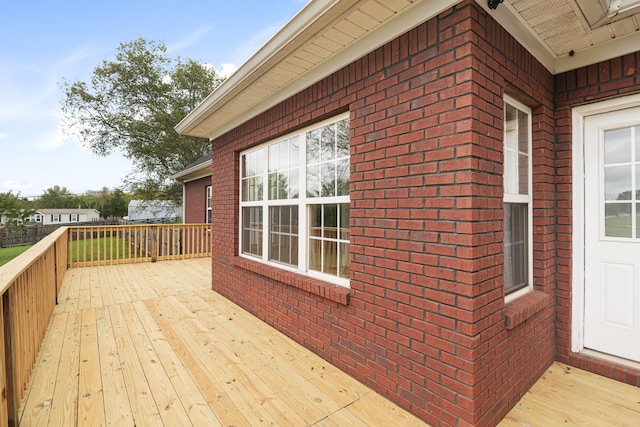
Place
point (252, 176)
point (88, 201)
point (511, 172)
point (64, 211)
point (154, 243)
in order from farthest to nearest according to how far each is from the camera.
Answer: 1. point (88, 201)
2. point (64, 211)
3. point (154, 243)
4. point (252, 176)
5. point (511, 172)

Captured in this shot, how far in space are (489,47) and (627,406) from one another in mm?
2559

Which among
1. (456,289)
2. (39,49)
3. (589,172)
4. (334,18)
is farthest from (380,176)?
(39,49)

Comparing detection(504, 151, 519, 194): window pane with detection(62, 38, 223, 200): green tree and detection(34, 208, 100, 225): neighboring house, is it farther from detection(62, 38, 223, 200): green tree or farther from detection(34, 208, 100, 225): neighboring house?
detection(34, 208, 100, 225): neighboring house

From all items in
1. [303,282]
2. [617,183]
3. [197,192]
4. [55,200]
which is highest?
[55,200]

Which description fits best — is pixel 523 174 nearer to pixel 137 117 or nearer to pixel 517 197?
pixel 517 197

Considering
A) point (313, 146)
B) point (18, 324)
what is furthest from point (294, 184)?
point (18, 324)

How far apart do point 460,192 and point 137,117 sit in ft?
68.3

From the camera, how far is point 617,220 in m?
2.44

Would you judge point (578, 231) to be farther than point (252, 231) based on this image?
No

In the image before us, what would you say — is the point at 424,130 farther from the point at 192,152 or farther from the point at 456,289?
the point at 192,152

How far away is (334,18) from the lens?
207 centimetres

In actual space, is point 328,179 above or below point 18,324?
above

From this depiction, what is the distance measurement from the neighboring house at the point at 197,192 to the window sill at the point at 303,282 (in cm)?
605

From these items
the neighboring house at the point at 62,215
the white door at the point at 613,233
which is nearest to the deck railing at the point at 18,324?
the white door at the point at 613,233
